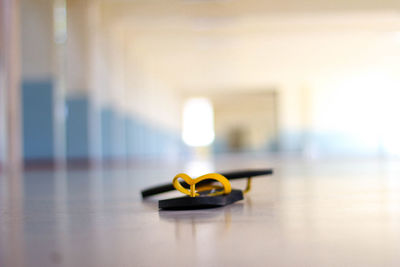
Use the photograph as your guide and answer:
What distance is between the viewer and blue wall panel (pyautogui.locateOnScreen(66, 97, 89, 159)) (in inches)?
313

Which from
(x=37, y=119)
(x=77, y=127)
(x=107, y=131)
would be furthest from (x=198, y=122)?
(x=37, y=119)

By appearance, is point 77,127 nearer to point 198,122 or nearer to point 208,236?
point 208,236

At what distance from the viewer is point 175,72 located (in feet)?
55.7

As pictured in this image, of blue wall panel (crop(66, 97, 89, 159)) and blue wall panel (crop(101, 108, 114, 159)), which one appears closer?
blue wall panel (crop(66, 97, 89, 159))

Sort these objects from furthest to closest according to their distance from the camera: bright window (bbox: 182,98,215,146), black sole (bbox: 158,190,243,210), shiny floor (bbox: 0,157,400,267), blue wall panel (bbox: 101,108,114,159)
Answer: bright window (bbox: 182,98,215,146), blue wall panel (bbox: 101,108,114,159), black sole (bbox: 158,190,243,210), shiny floor (bbox: 0,157,400,267)

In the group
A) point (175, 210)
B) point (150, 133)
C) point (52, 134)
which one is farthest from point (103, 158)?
point (175, 210)

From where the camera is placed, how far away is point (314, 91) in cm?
2020

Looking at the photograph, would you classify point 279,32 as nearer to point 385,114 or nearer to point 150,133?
point 150,133

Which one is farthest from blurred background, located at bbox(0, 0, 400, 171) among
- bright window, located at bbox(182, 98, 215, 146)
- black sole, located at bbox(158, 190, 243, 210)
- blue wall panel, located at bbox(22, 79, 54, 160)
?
bright window, located at bbox(182, 98, 215, 146)

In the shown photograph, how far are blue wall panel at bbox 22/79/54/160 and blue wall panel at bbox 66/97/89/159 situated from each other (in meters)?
1.13

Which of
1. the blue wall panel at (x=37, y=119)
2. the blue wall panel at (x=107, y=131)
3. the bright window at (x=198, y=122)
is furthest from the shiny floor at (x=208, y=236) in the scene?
the bright window at (x=198, y=122)

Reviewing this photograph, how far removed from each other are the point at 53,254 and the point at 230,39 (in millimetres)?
11193

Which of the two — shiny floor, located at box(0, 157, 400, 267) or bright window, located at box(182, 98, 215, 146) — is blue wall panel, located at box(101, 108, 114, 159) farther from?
bright window, located at box(182, 98, 215, 146)

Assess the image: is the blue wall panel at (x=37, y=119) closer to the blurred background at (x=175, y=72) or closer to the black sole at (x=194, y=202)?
the blurred background at (x=175, y=72)
